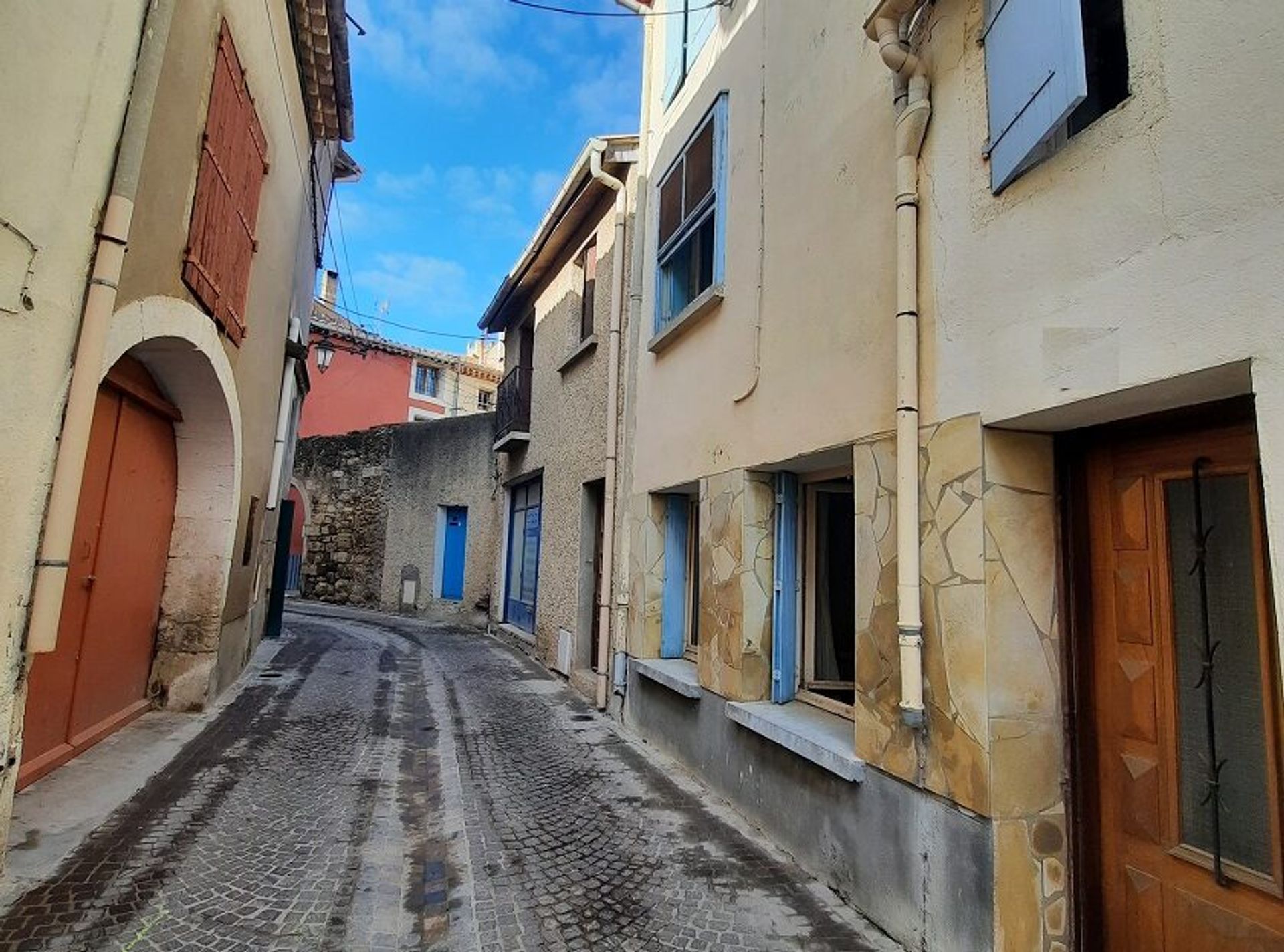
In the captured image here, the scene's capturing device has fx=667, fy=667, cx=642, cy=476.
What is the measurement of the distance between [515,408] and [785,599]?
26.7 ft

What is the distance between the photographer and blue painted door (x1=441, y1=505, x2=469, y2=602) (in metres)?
14.8

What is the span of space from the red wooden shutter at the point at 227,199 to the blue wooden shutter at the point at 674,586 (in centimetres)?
394

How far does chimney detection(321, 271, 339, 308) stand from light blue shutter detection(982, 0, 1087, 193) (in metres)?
25.7

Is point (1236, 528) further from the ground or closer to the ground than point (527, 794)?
further from the ground

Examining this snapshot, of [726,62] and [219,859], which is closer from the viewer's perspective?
[219,859]

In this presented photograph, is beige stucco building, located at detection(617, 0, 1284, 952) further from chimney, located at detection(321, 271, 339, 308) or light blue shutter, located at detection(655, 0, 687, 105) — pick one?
chimney, located at detection(321, 271, 339, 308)

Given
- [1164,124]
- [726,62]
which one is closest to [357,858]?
[1164,124]

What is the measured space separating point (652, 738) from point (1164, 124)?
511 centimetres

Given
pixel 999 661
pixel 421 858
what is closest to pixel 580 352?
pixel 421 858

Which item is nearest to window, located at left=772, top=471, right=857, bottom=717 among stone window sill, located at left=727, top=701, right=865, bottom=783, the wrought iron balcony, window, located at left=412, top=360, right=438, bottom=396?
stone window sill, located at left=727, top=701, right=865, bottom=783

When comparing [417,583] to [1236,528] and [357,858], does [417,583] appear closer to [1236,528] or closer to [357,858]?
[357,858]

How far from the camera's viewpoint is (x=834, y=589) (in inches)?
169

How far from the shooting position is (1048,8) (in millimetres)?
2311

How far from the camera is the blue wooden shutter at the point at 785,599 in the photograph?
426cm
